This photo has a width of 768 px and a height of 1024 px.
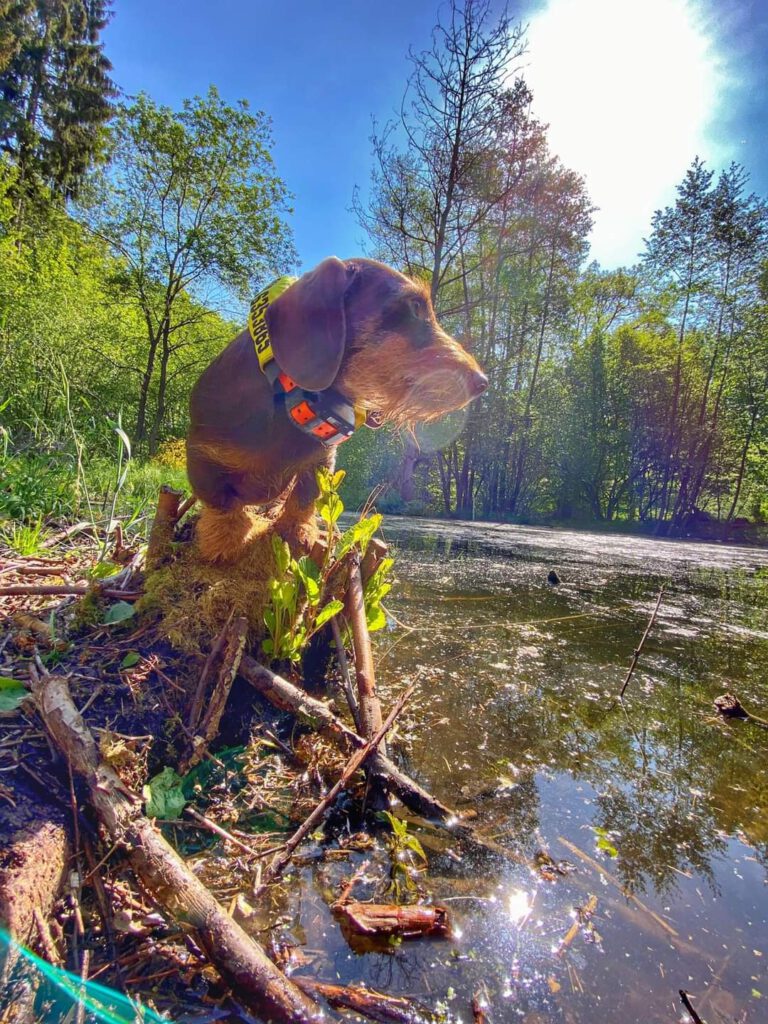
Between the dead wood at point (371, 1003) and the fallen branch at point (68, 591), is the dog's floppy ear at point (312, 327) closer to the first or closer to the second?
the fallen branch at point (68, 591)

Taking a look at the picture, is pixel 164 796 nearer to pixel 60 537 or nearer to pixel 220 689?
pixel 220 689

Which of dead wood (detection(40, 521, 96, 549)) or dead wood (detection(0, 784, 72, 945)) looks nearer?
dead wood (detection(0, 784, 72, 945))

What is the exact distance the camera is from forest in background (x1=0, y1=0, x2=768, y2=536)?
11641mm

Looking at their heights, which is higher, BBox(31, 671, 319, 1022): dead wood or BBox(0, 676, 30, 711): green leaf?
BBox(0, 676, 30, 711): green leaf

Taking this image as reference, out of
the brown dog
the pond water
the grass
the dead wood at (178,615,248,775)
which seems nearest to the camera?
the pond water

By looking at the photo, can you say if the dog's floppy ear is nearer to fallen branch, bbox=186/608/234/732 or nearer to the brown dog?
the brown dog

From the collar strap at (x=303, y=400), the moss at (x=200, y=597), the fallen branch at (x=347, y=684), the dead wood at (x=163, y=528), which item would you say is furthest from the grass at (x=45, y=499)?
the fallen branch at (x=347, y=684)

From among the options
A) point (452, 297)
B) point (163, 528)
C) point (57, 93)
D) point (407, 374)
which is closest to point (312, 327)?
point (407, 374)

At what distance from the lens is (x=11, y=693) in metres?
1.38

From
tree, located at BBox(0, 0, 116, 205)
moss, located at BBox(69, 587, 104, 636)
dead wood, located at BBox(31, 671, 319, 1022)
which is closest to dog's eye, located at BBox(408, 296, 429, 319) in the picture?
moss, located at BBox(69, 587, 104, 636)

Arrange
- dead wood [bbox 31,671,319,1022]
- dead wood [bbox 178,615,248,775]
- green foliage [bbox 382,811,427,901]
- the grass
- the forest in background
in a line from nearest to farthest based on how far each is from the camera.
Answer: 1. dead wood [bbox 31,671,319,1022]
2. green foliage [bbox 382,811,427,901]
3. dead wood [bbox 178,615,248,775]
4. the grass
5. the forest in background

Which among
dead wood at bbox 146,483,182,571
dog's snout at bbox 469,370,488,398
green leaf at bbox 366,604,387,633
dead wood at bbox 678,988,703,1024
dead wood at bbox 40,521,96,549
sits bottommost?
dead wood at bbox 678,988,703,1024

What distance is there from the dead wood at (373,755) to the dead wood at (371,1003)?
477 millimetres

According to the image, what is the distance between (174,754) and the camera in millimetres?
1495
